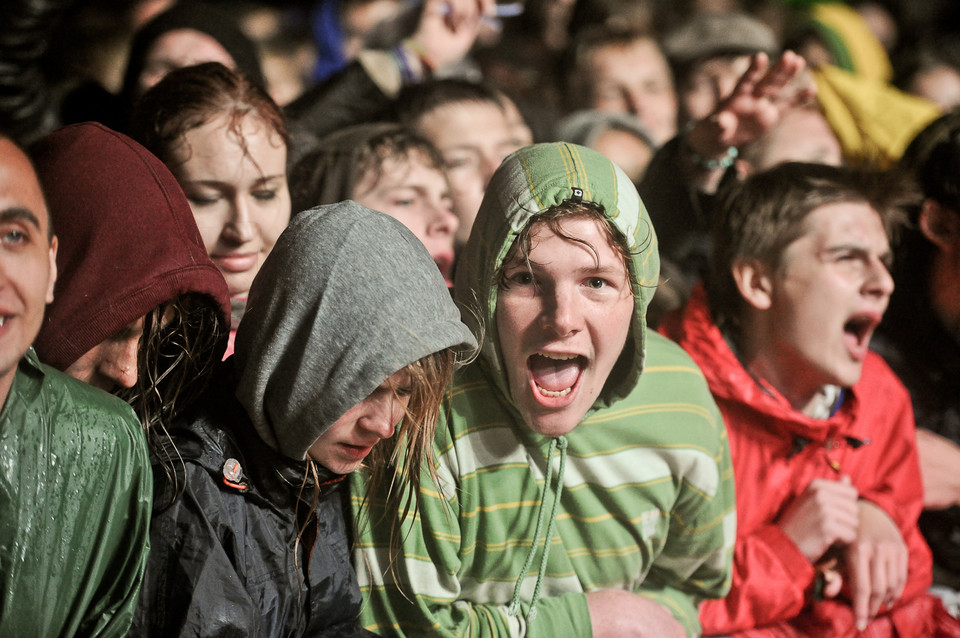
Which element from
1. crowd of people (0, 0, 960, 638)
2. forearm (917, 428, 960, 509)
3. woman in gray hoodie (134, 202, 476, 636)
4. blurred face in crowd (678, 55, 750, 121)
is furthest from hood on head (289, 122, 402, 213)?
blurred face in crowd (678, 55, 750, 121)

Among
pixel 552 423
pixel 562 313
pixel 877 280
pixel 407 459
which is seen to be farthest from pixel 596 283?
pixel 877 280

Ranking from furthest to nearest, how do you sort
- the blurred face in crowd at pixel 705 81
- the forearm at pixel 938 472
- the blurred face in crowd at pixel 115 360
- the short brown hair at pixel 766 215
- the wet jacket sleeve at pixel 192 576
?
the blurred face in crowd at pixel 705 81 → the forearm at pixel 938 472 → the short brown hair at pixel 766 215 → the blurred face in crowd at pixel 115 360 → the wet jacket sleeve at pixel 192 576

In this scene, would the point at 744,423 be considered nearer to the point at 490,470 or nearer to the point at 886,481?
the point at 886,481

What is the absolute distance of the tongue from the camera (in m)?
1.35

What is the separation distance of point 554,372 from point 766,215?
70 cm

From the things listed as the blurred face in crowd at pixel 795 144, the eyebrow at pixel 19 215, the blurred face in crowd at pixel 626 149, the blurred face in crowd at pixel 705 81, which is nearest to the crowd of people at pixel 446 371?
the eyebrow at pixel 19 215

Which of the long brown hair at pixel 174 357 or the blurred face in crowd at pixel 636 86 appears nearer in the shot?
the long brown hair at pixel 174 357

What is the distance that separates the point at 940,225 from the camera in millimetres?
2191

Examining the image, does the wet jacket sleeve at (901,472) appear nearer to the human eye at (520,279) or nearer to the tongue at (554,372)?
the tongue at (554,372)

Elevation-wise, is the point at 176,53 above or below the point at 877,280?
above

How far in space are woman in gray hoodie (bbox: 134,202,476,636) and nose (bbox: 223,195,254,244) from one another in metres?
0.33

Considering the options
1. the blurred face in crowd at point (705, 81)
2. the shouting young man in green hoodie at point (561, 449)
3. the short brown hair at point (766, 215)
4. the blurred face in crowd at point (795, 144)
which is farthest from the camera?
the blurred face in crowd at point (705, 81)

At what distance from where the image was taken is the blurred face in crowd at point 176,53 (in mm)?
2111

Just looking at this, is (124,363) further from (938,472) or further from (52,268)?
(938,472)
